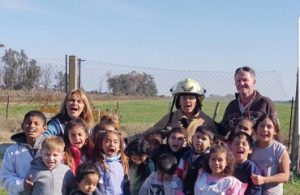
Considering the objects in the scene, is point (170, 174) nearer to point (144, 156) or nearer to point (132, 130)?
point (144, 156)

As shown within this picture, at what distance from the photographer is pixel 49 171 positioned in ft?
13.0

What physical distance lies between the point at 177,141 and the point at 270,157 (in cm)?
82

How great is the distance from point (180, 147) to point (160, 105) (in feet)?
134

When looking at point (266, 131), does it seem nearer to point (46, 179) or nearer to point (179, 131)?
point (179, 131)

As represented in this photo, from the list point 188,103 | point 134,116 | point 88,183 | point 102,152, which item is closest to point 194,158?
point 188,103

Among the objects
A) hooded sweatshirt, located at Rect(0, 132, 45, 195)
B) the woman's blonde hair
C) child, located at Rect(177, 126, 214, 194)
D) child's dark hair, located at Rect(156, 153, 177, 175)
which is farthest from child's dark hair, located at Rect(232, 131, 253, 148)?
hooded sweatshirt, located at Rect(0, 132, 45, 195)

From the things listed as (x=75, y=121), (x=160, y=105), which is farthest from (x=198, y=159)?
(x=160, y=105)

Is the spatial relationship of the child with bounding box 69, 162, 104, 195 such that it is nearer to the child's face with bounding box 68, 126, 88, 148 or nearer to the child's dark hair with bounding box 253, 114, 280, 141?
the child's face with bounding box 68, 126, 88, 148

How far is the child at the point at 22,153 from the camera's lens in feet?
13.4

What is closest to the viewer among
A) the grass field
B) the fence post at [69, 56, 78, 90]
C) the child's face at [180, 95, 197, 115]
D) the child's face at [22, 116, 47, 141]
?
the child's face at [22, 116, 47, 141]

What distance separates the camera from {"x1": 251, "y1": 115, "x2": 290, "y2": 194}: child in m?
4.19

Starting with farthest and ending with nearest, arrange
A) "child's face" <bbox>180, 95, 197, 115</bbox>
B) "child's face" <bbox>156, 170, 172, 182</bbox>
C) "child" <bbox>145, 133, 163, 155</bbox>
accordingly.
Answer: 1. "child's face" <bbox>180, 95, 197, 115</bbox>
2. "child" <bbox>145, 133, 163, 155</bbox>
3. "child's face" <bbox>156, 170, 172, 182</bbox>

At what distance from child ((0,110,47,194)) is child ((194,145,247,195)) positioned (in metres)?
1.41

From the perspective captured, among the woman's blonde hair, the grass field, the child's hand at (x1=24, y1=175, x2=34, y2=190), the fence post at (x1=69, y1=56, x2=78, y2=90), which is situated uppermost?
the fence post at (x1=69, y1=56, x2=78, y2=90)
